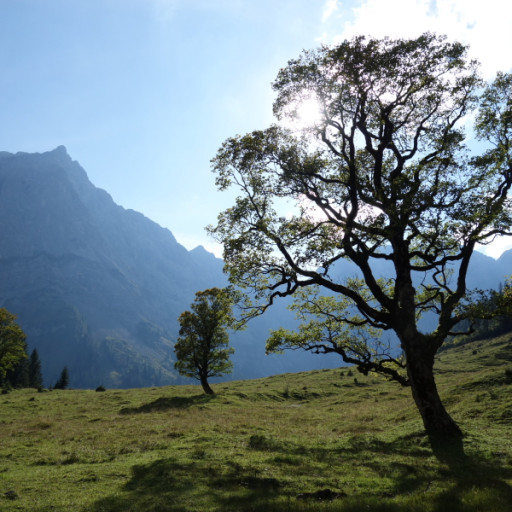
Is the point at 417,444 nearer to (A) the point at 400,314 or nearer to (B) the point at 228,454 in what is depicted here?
(A) the point at 400,314

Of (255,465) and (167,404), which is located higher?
(255,465)

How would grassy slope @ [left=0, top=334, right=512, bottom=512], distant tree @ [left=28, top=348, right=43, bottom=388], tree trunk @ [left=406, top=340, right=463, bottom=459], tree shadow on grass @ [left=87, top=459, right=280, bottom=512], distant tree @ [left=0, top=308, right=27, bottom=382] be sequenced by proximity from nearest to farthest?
tree shadow on grass @ [left=87, top=459, right=280, bottom=512], grassy slope @ [left=0, top=334, right=512, bottom=512], tree trunk @ [left=406, top=340, right=463, bottom=459], distant tree @ [left=0, top=308, right=27, bottom=382], distant tree @ [left=28, top=348, right=43, bottom=388]

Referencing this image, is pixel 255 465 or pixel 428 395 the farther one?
pixel 428 395

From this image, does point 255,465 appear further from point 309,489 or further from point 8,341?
point 8,341

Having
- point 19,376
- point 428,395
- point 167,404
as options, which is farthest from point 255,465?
point 19,376

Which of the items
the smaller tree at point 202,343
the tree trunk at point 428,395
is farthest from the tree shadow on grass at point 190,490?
the smaller tree at point 202,343

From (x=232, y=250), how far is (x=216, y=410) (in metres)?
24.8

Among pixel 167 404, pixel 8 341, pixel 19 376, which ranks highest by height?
pixel 8 341

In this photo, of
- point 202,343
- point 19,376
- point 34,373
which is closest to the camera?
point 202,343

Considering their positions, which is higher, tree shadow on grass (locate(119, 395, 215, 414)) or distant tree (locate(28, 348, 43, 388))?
distant tree (locate(28, 348, 43, 388))

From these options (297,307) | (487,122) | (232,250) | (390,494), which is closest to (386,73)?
(487,122)

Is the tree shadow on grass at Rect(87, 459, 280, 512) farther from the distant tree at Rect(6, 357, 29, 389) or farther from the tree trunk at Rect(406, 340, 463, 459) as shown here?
the distant tree at Rect(6, 357, 29, 389)

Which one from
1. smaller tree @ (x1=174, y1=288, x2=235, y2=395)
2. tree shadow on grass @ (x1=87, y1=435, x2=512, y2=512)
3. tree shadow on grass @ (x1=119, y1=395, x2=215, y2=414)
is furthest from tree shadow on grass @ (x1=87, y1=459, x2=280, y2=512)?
Answer: smaller tree @ (x1=174, y1=288, x2=235, y2=395)

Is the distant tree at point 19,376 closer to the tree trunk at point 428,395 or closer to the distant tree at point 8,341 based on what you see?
the distant tree at point 8,341
